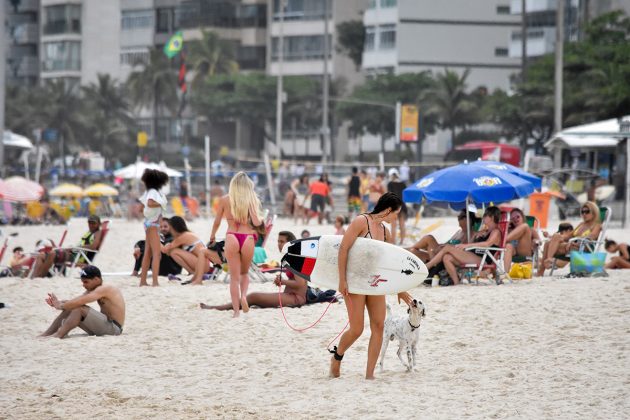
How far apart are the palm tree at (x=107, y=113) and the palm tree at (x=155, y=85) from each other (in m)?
1.06

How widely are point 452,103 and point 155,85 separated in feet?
73.6

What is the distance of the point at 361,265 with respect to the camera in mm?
8406

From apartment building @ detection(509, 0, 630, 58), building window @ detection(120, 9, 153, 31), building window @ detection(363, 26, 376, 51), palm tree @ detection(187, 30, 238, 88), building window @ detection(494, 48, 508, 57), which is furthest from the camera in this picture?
building window @ detection(120, 9, 153, 31)

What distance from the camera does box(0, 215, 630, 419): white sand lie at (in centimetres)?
798

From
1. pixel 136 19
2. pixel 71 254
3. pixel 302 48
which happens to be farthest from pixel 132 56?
pixel 71 254

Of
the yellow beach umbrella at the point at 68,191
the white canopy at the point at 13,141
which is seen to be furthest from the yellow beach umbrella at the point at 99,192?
the white canopy at the point at 13,141

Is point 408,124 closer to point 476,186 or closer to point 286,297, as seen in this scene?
point 476,186

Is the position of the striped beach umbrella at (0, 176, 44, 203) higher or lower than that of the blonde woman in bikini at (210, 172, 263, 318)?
lower

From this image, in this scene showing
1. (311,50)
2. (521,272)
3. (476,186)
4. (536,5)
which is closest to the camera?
(521,272)

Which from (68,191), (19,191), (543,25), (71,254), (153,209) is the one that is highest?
(543,25)

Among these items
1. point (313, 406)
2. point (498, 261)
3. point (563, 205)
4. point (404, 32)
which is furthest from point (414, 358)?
point (404, 32)

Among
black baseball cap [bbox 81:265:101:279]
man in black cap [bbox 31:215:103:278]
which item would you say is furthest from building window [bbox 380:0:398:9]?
black baseball cap [bbox 81:265:101:279]

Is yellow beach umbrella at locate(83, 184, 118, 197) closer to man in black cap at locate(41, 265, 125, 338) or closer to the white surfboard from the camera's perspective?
man in black cap at locate(41, 265, 125, 338)

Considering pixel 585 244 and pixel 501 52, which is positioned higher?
pixel 501 52
